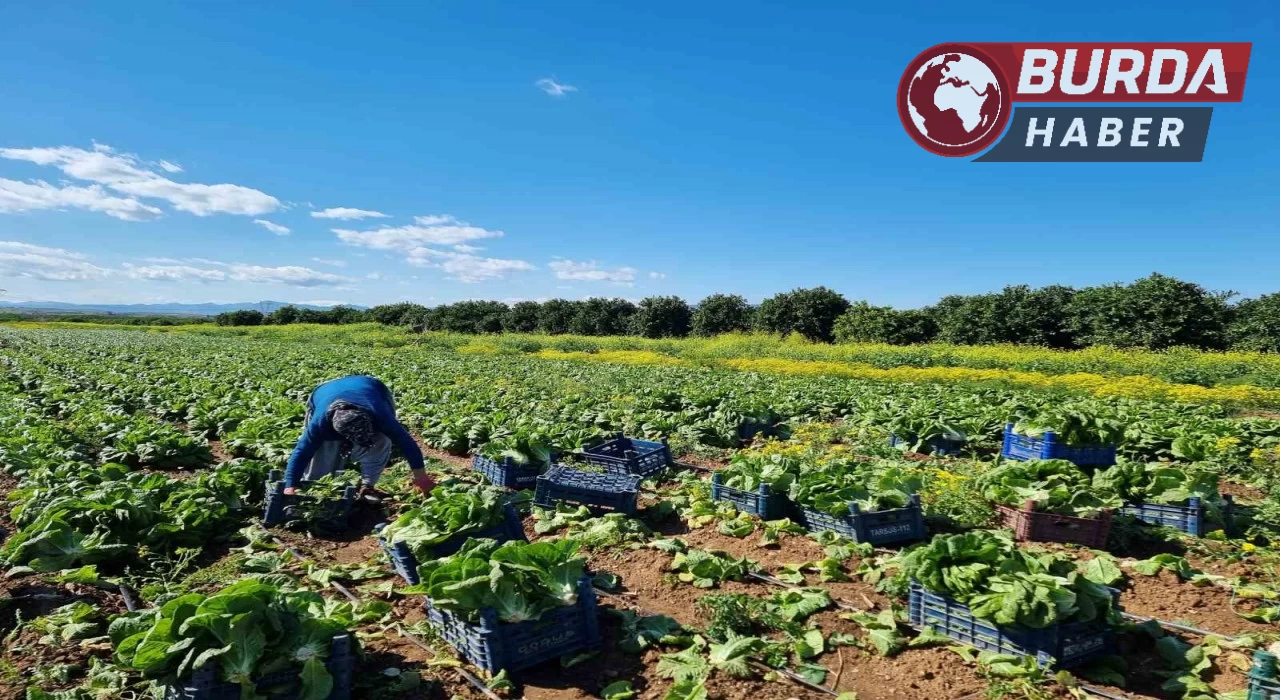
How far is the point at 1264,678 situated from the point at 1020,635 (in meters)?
1.04

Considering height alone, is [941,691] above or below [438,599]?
below

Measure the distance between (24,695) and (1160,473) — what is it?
9011mm

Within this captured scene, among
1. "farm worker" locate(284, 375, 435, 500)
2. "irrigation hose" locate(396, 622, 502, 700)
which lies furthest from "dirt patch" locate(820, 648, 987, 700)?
"farm worker" locate(284, 375, 435, 500)

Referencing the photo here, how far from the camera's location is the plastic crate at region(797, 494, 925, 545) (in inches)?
227

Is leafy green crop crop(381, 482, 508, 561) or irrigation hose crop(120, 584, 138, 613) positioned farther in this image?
leafy green crop crop(381, 482, 508, 561)

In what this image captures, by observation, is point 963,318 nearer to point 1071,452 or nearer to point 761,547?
point 1071,452

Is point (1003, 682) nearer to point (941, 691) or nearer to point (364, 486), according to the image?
point (941, 691)

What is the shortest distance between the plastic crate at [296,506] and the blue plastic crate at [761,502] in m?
3.97

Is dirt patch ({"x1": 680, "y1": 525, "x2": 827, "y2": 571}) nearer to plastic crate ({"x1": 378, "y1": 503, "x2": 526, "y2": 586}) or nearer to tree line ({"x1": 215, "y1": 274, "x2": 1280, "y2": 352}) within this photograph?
plastic crate ({"x1": 378, "y1": 503, "x2": 526, "y2": 586})

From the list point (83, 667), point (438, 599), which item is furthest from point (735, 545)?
point (83, 667)

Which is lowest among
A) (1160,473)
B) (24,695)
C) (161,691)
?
(24,695)

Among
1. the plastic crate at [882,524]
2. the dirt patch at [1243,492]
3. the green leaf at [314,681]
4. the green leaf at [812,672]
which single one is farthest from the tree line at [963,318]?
the green leaf at [314,681]

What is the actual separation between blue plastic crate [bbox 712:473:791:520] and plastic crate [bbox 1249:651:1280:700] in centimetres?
373

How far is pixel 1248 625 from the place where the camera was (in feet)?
14.5
